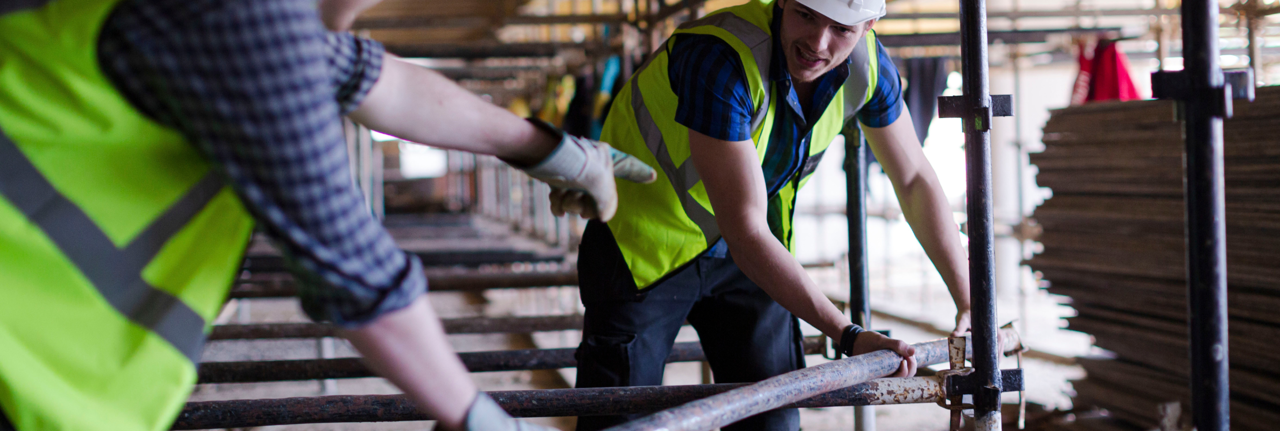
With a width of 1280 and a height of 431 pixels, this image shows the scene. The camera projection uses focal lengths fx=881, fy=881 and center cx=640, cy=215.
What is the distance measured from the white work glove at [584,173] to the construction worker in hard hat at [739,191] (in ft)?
1.59

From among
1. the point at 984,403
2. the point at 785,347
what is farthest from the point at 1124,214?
the point at 984,403

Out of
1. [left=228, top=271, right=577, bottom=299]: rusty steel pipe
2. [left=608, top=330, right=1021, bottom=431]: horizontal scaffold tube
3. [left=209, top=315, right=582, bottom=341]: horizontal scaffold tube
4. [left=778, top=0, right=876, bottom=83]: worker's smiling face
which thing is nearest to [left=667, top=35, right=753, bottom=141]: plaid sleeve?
[left=778, top=0, right=876, bottom=83]: worker's smiling face

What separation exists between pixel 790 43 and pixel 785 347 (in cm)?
88

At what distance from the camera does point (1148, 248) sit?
14.6 feet

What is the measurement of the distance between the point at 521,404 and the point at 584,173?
63cm

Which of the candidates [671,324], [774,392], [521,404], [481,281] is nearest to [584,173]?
[774,392]

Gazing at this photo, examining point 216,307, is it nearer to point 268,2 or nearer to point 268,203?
point 268,203

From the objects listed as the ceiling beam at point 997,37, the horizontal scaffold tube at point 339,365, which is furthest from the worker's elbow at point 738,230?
the ceiling beam at point 997,37

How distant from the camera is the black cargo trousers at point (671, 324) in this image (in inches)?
90.6

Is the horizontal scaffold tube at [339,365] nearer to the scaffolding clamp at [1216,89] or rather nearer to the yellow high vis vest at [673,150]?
the yellow high vis vest at [673,150]

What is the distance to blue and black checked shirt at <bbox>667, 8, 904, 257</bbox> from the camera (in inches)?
77.1

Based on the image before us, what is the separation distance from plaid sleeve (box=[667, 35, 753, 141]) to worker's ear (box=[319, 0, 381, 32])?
90 cm

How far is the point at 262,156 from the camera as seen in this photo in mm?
849

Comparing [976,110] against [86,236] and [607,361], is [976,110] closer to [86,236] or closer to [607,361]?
[607,361]
